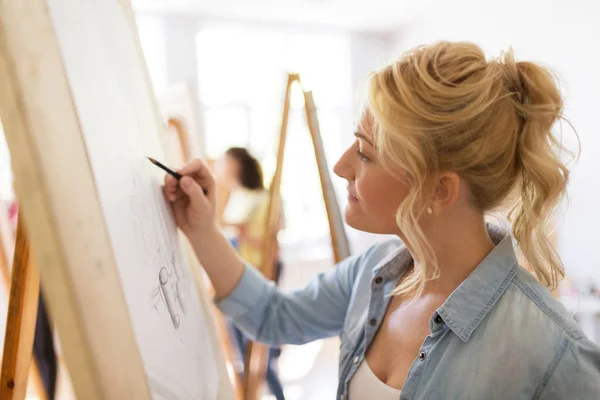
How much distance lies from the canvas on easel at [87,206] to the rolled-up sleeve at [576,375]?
0.46 meters

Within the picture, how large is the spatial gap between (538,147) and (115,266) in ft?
1.99

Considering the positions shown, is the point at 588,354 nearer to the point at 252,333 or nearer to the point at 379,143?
the point at 379,143

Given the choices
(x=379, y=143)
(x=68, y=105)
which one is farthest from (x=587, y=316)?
(x=68, y=105)

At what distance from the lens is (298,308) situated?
1030mm

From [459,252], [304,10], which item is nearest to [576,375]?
[459,252]

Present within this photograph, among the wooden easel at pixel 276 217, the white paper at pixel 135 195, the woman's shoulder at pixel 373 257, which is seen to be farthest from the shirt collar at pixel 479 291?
A: the wooden easel at pixel 276 217

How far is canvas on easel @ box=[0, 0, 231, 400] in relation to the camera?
1.24ft

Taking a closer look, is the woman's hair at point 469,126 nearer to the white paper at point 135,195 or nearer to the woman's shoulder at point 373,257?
the woman's shoulder at point 373,257

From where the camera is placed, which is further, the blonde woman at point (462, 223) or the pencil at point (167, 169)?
A: the pencil at point (167, 169)

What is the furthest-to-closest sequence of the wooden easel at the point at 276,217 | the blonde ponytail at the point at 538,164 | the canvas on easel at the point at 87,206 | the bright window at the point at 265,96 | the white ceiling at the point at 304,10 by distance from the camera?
the bright window at the point at 265,96, the white ceiling at the point at 304,10, the wooden easel at the point at 276,217, the blonde ponytail at the point at 538,164, the canvas on easel at the point at 87,206

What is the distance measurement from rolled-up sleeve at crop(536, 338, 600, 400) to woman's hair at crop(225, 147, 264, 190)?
80.7 inches

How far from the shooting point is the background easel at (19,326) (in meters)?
0.57

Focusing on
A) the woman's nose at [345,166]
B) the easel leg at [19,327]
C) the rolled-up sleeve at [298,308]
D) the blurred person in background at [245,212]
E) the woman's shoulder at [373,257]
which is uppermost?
the woman's nose at [345,166]

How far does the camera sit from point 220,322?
5.66 ft
